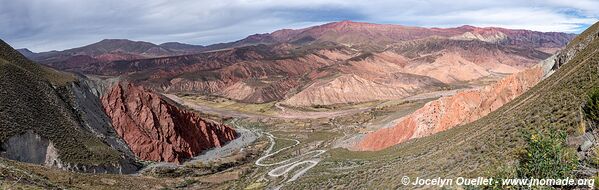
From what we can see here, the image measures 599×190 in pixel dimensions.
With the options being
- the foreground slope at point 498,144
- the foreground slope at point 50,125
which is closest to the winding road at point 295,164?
the foreground slope at point 498,144

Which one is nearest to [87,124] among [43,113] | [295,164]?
[43,113]

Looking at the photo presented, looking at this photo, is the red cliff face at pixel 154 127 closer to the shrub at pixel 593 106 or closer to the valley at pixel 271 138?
the valley at pixel 271 138

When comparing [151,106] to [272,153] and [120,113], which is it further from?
[272,153]

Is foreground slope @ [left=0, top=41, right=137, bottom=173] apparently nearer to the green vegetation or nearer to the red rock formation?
the green vegetation

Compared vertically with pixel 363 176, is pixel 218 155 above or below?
below

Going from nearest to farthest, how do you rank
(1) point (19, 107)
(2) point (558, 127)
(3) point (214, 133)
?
1. (2) point (558, 127)
2. (1) point (19, 107)
3. (3) point (214, 133)

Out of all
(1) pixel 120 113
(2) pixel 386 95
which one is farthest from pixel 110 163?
(2) pixel 386 95

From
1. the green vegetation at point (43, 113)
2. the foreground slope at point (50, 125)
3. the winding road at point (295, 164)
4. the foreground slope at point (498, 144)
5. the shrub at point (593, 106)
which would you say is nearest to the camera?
the shrub at point (593, 106)

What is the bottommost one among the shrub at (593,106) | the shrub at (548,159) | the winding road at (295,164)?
the winding road at (295,164)

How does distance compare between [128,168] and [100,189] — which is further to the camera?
[128,168]
